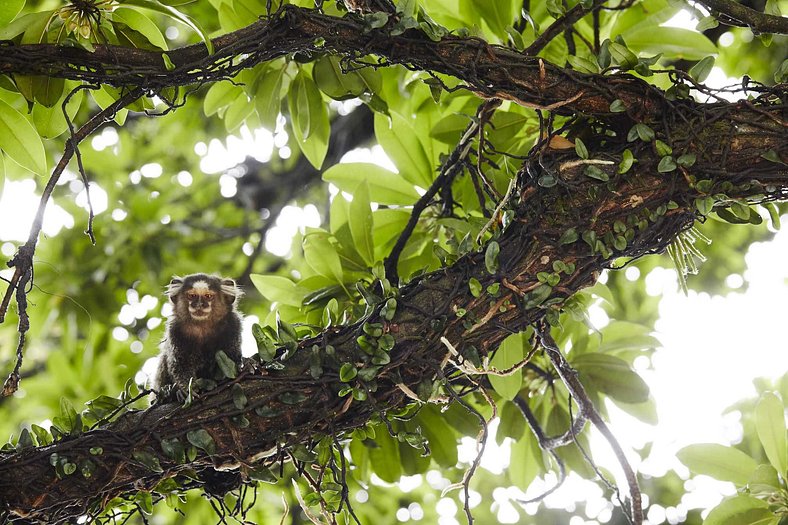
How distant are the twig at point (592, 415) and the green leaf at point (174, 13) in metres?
0.99

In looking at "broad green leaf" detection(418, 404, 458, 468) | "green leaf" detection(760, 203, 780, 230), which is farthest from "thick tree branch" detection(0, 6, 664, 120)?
"broad green leaf" detection(418, 404, 458, 468)

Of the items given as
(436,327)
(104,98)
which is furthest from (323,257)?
(104,98)

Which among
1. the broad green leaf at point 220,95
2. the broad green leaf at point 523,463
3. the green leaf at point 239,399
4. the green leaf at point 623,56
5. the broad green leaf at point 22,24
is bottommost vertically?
the broad green leaf at point 523,463

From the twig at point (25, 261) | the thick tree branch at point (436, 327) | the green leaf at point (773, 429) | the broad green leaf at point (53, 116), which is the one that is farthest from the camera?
the green leaf at point (773, 429)

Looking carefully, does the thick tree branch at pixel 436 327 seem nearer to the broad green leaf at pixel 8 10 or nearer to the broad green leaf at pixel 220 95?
the broad green leaf at pixel 8 10

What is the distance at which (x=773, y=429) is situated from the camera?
203 cm

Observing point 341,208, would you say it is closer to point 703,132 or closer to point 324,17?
point 324,17

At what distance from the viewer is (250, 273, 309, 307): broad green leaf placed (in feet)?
7.39

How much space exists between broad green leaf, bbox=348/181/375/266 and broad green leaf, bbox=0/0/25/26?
37.7 inches

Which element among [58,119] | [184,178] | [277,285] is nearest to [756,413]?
[277,285]

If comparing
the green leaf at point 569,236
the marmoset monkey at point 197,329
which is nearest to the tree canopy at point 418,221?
the green leaf at point 569,236

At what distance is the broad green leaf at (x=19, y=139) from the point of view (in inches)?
70.2

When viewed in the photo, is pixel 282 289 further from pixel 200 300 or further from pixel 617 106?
pixel 617 106

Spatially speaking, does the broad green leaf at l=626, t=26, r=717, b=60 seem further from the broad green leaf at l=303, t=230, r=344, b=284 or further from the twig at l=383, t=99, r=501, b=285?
the broad green leaf at l=303, t=230, r=344, b=284
